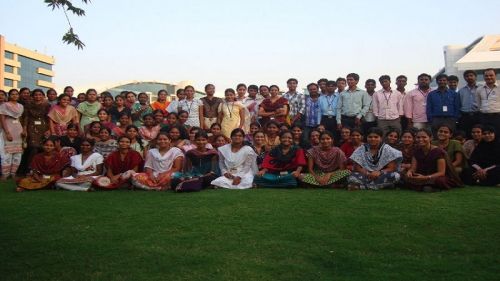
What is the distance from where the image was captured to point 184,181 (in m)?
6.80

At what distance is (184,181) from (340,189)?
2.43 m

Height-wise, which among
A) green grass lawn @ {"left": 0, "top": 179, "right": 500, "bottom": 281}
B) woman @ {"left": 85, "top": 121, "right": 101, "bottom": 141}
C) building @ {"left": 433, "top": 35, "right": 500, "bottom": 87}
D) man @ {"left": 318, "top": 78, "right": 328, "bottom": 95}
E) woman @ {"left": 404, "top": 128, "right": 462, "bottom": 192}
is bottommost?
green grass lawn @ {"left": 0, "top": 179, "right": 500, "bottom": 281}

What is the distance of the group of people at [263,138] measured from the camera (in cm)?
710

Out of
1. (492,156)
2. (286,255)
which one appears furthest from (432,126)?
(286,255)

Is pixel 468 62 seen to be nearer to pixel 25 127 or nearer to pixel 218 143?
pixel 218 143

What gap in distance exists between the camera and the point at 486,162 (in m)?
7.20

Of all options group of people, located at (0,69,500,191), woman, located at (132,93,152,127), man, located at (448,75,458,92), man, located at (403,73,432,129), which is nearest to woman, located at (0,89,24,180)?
group of people, located at (0,69,500,191)

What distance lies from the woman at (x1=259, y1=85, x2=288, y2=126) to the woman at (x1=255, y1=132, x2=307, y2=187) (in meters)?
1.62

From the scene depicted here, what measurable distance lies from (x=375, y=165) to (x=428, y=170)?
31.2 inches

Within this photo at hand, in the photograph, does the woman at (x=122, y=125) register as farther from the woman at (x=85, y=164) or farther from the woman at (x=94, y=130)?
the woman at (x=85, y=164)

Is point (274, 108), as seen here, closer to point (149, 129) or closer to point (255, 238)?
point (149, 129)

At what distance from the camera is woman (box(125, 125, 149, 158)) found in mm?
8121

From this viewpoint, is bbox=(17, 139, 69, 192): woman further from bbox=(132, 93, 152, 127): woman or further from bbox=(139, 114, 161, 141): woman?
Answer: bbox=(132, 93, 152, 127): woman

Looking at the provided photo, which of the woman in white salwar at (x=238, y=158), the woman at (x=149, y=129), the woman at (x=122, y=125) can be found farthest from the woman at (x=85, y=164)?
the woman in white salwar at (x=238, y=158)
